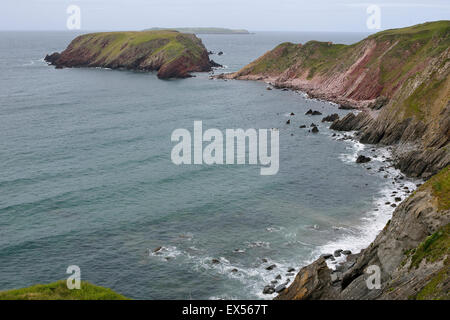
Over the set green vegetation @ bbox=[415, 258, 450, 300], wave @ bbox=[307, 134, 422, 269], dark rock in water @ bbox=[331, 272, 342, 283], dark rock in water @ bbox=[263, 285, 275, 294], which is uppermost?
green vegetation @ bbox=[415, 258, 450, 300]

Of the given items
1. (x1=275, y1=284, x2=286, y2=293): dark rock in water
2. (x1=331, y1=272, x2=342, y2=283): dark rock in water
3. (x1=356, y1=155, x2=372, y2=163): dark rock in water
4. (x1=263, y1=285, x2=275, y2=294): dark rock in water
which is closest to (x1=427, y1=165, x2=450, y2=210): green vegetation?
(x1=331, y1=272, x2=342, y2=283): dark rock in water

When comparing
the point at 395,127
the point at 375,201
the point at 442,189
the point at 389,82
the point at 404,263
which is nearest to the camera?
the point at 404,263

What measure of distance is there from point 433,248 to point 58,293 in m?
28.4

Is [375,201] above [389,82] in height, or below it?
below

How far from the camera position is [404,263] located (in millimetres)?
34000

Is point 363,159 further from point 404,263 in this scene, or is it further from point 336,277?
point 404,263

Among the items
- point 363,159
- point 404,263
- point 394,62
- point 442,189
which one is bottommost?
point 404,263

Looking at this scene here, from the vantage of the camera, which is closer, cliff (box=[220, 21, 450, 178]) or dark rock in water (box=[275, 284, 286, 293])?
dark rock in water (box=[275, 284, 286, 293])

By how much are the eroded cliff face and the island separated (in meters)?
0.08

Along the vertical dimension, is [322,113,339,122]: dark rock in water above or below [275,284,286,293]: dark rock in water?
above

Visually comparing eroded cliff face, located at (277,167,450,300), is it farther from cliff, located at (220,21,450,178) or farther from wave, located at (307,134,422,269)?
cliff, located at (220,21,450,178)

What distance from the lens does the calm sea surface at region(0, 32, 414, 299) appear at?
43.2 m

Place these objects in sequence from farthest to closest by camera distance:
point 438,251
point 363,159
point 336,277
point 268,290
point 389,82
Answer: point 389,82 → point 363,159 → point 336,277 → point 268,290 → point 438,251

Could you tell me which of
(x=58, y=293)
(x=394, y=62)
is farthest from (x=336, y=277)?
(x=394, y=62)
